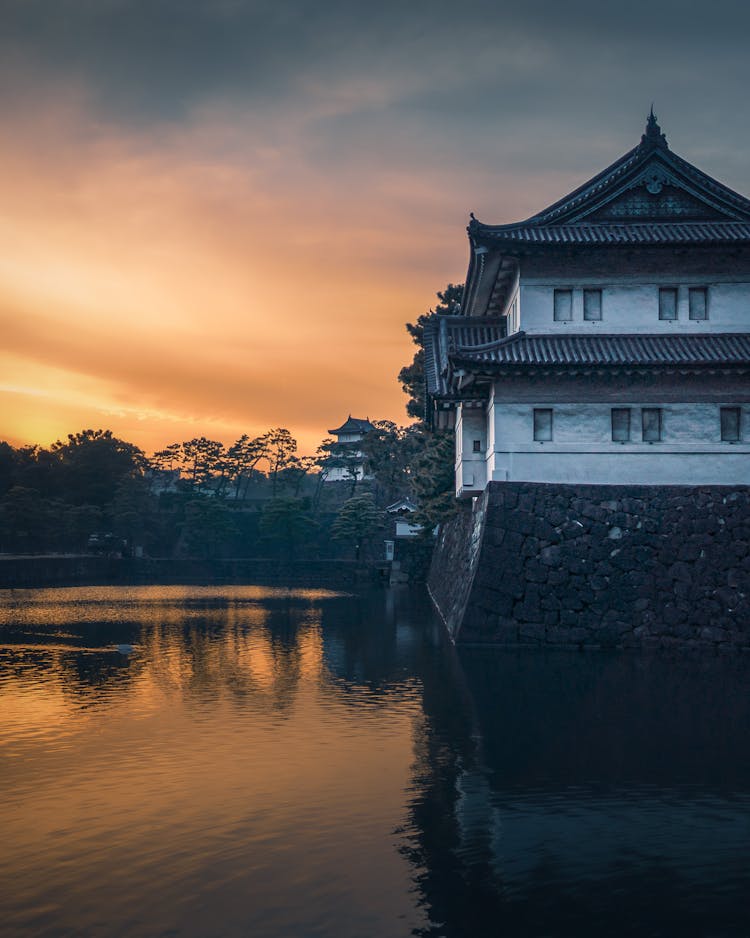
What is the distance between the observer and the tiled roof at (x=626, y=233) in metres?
26.4

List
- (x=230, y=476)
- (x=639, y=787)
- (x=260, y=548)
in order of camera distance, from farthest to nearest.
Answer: (x=230, y=476) < (x=260, y=548) < (x=639, y=787)

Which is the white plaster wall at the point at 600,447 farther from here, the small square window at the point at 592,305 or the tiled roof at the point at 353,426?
the tiled roof at the point at 353,426

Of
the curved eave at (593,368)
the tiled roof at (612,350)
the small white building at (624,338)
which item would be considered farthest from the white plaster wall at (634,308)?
the curved eave at (593,368)

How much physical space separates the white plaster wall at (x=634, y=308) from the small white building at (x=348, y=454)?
53402mm

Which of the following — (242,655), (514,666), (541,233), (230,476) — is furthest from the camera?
(230,476)

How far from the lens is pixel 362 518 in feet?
242

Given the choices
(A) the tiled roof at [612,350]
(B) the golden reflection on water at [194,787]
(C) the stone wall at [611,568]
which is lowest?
(B) the golden reflection on water at [194,787]

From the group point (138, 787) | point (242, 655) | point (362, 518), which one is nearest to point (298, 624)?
point (242, 655)

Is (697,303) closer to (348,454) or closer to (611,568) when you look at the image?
(611,568)

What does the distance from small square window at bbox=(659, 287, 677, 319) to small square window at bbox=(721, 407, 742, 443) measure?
3.25 meters

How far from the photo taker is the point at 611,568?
82.7ft

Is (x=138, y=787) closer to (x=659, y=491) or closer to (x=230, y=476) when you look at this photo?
(x=659, y=491)

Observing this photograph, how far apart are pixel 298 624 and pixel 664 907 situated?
88.8 feet

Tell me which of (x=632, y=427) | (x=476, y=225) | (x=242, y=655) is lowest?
(x=242, y=655)
